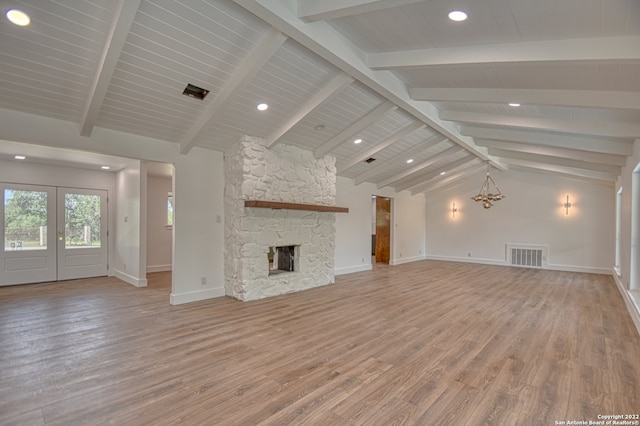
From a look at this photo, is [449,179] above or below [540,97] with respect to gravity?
below

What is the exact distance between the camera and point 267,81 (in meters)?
4.00

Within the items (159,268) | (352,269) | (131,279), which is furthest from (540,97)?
(159,268)

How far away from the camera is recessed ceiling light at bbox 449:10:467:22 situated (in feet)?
8.30

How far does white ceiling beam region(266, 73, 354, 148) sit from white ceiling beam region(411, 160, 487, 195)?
22.1 ft

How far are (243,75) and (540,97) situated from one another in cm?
341

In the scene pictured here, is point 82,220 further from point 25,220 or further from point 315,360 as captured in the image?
point 315,360

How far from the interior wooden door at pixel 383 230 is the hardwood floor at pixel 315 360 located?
4815 mm

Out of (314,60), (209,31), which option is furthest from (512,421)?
(209,31)

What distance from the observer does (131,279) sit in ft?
22.3

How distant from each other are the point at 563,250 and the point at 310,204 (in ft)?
26.1

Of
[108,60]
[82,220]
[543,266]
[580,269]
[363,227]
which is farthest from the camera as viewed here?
[543,266]

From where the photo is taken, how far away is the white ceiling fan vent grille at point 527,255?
9.53 metres

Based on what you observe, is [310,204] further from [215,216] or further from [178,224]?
[178,224]

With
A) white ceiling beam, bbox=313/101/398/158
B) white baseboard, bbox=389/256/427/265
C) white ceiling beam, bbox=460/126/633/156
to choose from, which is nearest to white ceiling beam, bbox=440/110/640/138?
white ceiling beam, bbox=460/126/633/156
